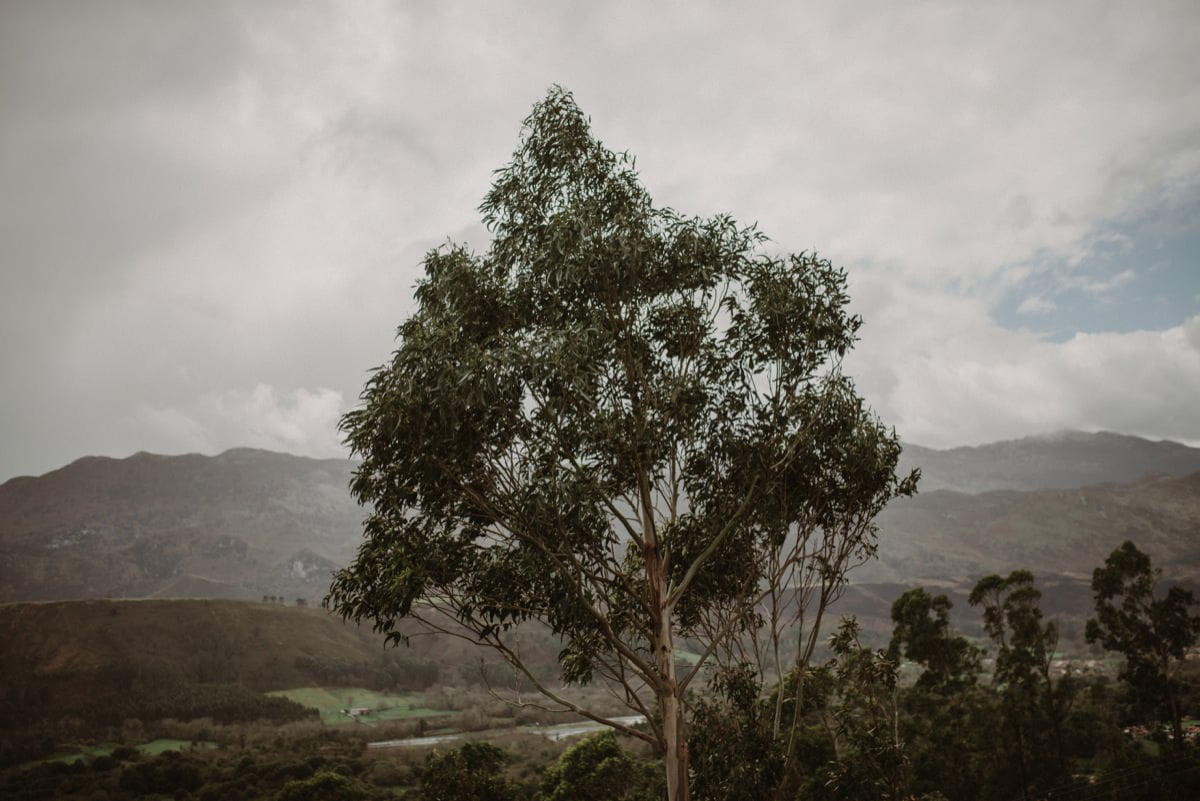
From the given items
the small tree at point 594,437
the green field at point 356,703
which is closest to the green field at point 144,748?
the green field at point 356,703

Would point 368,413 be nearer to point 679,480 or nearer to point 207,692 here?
point 679,480

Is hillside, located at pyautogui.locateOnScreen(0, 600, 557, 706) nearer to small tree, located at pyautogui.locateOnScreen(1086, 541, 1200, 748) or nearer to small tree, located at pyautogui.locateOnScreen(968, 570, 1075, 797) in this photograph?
small tree, located at pyautogui.locateOnScreen(968, 570, 1075, 797)

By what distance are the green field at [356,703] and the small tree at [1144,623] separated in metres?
75.6

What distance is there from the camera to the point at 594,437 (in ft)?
26.7

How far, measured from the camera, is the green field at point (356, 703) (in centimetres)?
8369

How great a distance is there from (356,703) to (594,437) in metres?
96.8

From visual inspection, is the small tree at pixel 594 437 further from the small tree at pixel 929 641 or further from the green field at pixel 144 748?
the green field at pixel 144 748

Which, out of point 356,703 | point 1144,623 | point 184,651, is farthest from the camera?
point 184,651

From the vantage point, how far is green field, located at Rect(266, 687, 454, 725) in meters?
83.7

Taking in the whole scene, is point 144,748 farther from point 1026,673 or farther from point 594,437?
point 594,437

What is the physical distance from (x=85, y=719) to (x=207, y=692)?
11.7m

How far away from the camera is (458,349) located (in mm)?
7668

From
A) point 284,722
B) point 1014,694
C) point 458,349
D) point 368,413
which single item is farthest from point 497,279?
point 284,722

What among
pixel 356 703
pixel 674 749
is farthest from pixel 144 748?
pixel 674 749
